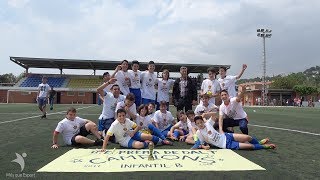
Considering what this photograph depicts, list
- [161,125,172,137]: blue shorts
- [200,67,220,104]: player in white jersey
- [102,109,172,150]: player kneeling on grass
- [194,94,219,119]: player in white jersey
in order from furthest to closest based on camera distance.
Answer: [200,67,220,104]: player in white jersey < [194,94,219,119]: player in white jersey < [161,125,172,137]: blue shorts < [102,109,172,150]: player kneeling on grass

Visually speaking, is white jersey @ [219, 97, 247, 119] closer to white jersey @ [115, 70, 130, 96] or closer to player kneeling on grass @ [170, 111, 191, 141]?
player kneeling on grass @ [170, 111, 191, 141]

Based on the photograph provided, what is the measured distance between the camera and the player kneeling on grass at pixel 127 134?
6.47m

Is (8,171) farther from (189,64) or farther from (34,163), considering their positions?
(189,64)

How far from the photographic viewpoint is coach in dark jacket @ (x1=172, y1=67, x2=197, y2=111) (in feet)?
28.8

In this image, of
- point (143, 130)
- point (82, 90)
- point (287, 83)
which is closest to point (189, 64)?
point (82, 90)

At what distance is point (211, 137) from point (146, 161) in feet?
5.92

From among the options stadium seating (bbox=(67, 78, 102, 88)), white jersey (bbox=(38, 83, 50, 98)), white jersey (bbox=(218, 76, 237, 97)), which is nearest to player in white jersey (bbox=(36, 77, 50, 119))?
white jersey (bbox=(38, 83, 50, 98))

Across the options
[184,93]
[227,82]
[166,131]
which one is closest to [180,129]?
[166,131]

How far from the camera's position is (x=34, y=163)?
510cm

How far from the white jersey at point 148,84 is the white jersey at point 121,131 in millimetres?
2429

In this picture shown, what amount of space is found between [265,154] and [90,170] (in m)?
3.16

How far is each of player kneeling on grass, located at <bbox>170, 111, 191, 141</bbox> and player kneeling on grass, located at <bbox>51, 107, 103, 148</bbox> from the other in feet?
5.62

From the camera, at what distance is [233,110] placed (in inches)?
292

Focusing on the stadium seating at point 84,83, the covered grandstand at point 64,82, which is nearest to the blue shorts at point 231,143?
the covered grandstand at point 64,82
